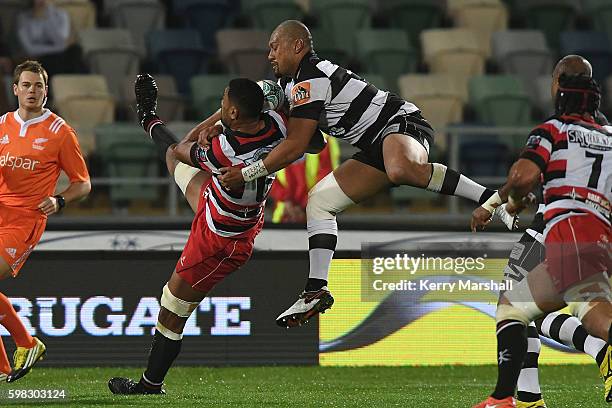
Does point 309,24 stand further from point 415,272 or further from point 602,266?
point 602,266

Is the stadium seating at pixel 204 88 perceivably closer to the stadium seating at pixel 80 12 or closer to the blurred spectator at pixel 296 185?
the stadium seating at pixel 80 12

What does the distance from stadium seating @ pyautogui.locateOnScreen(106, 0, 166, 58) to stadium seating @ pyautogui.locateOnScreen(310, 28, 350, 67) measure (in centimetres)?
188

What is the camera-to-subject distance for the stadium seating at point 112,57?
15.3 meters

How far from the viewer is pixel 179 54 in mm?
15656

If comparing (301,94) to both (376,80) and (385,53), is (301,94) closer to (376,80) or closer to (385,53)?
(376,80)

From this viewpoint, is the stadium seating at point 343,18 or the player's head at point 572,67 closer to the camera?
the player's head at point 572,67

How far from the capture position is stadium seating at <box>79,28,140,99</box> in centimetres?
1530

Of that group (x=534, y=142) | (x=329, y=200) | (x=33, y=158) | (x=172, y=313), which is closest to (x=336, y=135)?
(x=329, y=200)

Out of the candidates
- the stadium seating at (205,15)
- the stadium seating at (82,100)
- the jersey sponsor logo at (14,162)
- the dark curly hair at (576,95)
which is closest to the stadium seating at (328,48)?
the stadium seating at (205,15)

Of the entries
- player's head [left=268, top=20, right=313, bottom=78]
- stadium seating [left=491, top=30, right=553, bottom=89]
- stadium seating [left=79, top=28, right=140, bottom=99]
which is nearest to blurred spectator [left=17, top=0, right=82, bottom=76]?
stadium seating [left=79, top=28, right=140, bottom=99]

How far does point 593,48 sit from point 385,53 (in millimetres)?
2628

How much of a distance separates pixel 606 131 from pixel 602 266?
699 millimetres

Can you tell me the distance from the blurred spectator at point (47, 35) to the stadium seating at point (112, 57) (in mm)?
315

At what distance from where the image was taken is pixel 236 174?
26.5 ft
